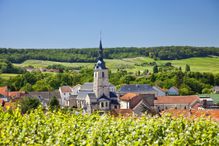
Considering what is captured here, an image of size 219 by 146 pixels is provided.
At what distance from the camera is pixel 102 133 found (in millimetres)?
13180

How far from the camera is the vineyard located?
462 inches

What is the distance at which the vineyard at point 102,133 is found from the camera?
11.7 meters

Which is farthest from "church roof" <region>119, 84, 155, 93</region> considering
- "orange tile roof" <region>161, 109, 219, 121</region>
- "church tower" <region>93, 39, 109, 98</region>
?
"orange tile roof" <region>161, 109, 219, 121</region>

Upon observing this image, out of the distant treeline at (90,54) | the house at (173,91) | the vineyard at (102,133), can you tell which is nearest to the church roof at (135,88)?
the house at (173,91)

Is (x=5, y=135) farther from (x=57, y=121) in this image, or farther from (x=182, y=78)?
(x=182, y=78)

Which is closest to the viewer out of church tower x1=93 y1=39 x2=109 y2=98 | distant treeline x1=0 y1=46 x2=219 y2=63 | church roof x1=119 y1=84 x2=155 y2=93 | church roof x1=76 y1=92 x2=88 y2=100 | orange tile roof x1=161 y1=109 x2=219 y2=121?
orange tile roof x1=161 y1=109 x2=219 y2=121

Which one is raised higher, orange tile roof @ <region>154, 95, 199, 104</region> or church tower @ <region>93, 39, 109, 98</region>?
church tower @ <region>93, 39, 109, 98</region>

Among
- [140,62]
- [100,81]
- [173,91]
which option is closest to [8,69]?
[173,91]

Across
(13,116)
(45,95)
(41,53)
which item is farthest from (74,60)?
(13,116)

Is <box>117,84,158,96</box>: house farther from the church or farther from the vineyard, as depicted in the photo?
the vineyard

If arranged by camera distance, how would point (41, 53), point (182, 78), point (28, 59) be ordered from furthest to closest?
Result: point (41, 53), point (28, 59), point (182, 78)

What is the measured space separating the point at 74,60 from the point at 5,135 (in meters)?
170

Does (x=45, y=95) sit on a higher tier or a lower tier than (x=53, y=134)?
lower

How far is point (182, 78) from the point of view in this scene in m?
114
